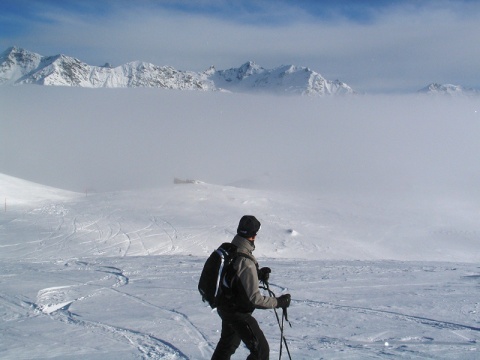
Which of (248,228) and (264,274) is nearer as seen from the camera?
(248,228)

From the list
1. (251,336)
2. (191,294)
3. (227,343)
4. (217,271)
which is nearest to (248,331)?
(251,336)

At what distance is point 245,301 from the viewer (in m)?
4.00

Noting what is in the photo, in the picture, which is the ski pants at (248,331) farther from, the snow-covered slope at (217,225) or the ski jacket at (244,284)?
the snow-covered slope at (217,225)

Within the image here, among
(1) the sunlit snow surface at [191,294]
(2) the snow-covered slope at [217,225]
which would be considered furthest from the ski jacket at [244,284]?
(2) the snow-covered slope at [217,225]

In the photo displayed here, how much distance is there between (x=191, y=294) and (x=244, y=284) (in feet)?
17.6

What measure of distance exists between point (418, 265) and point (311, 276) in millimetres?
3877

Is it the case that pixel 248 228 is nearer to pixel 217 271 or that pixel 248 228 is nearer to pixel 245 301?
pixel 217 271

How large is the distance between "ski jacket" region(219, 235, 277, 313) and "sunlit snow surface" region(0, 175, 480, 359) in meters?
1.97

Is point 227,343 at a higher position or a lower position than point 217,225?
higher

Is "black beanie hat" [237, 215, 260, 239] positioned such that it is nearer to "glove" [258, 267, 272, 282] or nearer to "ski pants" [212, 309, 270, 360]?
"glove" [258, 267, 272, 282]

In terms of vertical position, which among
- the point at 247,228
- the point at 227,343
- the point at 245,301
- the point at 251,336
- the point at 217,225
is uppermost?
the point at 247,228

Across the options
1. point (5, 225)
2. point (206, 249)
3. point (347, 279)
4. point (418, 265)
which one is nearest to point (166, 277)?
point (347, 279)

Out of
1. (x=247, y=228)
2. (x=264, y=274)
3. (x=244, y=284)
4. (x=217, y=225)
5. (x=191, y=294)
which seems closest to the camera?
(x=244, y=284)

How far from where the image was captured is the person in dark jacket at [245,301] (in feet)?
13.0
